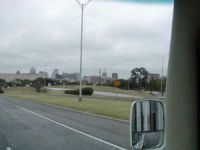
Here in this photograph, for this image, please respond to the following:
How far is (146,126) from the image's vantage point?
337 centimetres

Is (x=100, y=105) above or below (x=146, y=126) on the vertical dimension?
below

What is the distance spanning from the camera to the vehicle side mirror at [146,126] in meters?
3.36

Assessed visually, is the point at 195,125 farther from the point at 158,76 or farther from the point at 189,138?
the point at 158,76

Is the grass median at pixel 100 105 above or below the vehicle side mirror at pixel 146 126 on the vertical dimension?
below

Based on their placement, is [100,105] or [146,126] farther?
[100,105]

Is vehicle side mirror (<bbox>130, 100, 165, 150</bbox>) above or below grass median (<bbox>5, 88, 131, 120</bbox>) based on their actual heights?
above

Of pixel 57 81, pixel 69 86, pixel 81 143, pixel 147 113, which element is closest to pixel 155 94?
pixel 147 113

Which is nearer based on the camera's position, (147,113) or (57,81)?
(147,113)

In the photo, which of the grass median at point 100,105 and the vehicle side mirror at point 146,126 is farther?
the grass median at point 100,105

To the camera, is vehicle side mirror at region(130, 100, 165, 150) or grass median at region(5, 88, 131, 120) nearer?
vehicle side mirror at region(130, 100, 165, 150)

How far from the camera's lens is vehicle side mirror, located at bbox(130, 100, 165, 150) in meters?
3.36

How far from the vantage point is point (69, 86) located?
497 feet

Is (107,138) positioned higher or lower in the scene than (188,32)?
lower

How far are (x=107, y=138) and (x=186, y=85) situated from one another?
652 inches
